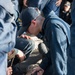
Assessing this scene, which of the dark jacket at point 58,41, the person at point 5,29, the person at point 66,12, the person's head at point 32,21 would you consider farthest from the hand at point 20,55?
the person at point 66,12

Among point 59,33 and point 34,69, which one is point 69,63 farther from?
point 34,69

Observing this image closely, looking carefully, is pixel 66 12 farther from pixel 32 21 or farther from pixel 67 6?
pixel 32 21

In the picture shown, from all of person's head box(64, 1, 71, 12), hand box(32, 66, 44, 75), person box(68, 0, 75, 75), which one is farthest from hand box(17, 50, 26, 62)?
person's head box(64, 1, 71, 12)

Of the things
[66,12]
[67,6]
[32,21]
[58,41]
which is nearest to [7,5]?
[58,41]

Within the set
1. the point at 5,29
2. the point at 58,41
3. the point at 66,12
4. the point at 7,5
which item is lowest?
the point at 66,12

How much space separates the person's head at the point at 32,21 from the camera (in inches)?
131

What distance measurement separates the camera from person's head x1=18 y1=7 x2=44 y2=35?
3318 mm

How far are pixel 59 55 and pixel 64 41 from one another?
0.14m

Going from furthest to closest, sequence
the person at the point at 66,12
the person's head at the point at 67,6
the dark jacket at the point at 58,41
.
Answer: the person's head at the point at 67,6, the person at the point at 66,12, the dark jacket at the point at 58,41

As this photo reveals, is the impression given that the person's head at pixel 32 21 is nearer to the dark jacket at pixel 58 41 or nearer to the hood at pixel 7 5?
the dark jacket at pixel 58 41

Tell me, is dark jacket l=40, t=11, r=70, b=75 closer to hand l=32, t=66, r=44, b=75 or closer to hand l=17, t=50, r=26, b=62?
hand l=32, t=66, r=44, b=75

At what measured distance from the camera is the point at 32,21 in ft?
11.1

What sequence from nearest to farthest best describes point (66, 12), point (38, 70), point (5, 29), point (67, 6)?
point (5, 29) < point (38, 70) < point (66, 12) < point (67, 6)

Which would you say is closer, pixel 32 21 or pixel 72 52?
pixel 72 52
